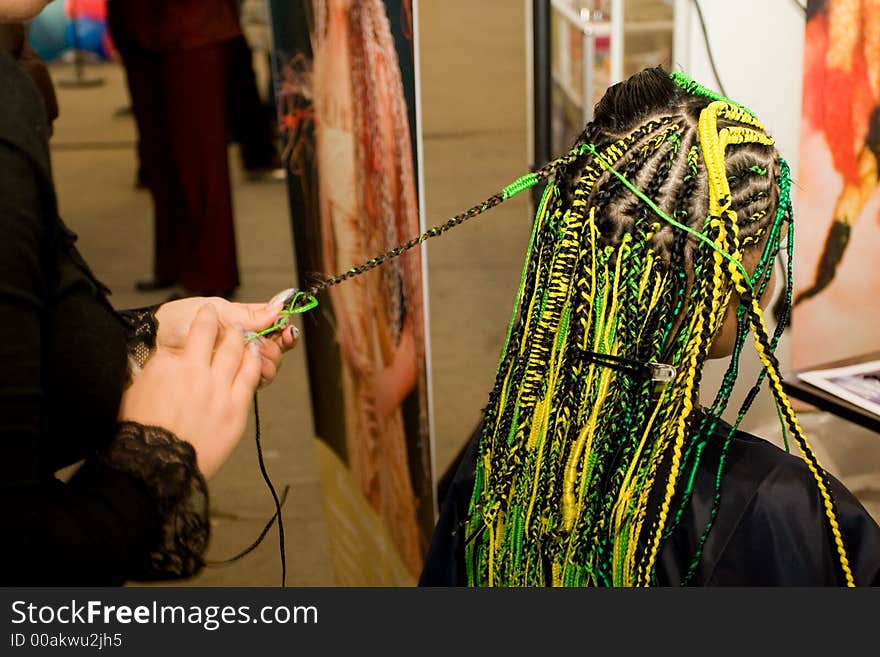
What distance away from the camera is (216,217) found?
12.4 feet

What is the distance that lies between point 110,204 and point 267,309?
420 centimetres

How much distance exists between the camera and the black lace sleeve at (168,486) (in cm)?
87

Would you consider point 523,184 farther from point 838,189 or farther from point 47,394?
point 838,189

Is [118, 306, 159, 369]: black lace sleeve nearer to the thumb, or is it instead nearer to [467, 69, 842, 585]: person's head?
the thumb

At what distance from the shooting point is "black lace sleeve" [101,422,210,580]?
0.87 metres

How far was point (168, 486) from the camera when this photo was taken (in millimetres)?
877

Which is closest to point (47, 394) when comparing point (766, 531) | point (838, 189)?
point (766, 531)

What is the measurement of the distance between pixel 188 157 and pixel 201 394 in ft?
9.47

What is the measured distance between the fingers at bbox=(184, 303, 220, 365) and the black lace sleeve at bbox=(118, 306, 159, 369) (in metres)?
0.14

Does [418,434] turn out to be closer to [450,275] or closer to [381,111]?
[381,111]

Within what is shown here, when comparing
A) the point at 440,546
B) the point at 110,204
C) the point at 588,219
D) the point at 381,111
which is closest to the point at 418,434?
the point at 440,546

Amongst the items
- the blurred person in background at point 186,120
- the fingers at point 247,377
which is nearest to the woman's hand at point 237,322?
the fingers at point 247,377

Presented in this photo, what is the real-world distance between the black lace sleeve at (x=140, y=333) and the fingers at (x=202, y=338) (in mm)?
143

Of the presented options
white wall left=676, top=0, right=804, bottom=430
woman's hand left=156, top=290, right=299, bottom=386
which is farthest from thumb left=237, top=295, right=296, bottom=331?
white wall left=676, top=0, right=804, bottom=430
